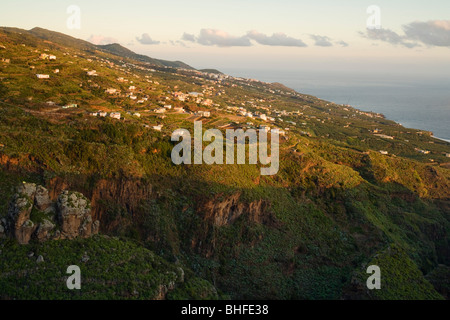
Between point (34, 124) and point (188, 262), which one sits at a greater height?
point (34, 124)

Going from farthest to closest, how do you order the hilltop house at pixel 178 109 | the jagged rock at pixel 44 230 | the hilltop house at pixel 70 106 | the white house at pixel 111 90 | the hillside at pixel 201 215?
1. the white house at pixel 111 90
2. the hilltop house at pixel 178 109
3. the hilltop house at pixel 70 106
4. the hillside at pixel 201 215
5. the jagged rock at pixel 44 230

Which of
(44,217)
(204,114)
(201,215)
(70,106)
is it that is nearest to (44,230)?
(44,217)

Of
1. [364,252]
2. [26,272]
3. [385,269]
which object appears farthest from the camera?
[364,252]

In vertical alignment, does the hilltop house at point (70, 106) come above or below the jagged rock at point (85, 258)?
above

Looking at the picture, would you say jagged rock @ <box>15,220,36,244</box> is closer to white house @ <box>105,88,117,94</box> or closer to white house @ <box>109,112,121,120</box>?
white house @ <box>109,112,121,120</box>

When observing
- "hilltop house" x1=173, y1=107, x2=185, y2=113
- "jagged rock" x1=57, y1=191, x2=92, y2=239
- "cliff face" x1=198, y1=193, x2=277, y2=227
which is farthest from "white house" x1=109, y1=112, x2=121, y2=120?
"jagged rock" x1=57, y1=191, x2=92, y2=239

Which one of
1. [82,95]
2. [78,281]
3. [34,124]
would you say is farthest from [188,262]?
[82,95]

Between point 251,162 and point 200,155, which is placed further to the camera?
point 251,162

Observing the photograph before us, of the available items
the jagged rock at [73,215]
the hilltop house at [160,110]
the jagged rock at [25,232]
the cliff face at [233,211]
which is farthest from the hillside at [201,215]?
the hilltop house at [160,110]

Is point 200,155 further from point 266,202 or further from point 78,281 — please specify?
point 78,281

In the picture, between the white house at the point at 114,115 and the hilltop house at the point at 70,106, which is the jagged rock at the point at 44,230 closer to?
the white house at the point at 114,115
